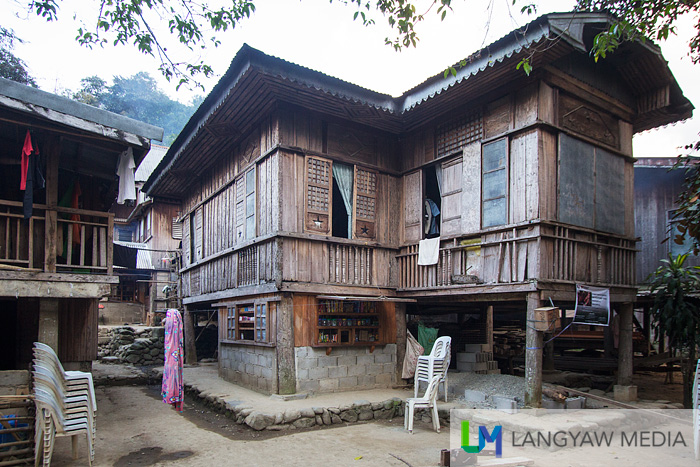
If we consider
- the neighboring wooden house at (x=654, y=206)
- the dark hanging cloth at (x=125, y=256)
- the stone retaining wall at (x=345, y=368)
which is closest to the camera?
the stone retaining wall at (x=345, y=368)

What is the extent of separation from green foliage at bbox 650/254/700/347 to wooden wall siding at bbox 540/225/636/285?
64 centimetres

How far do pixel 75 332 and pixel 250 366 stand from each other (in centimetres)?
370

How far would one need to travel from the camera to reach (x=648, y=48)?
966 cm

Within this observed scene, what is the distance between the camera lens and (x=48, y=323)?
7289 millimetres

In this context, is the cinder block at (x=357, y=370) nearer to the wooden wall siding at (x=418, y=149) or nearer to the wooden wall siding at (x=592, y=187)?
the wooden wall siding at (x=418, y=149)

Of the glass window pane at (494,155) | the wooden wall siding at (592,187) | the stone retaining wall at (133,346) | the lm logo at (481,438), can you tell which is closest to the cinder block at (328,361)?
the lm logo at (481,438)

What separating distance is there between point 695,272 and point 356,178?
782 centimetres

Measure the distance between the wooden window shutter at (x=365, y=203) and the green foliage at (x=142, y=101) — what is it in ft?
121

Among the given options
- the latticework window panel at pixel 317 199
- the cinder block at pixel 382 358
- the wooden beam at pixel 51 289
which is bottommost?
the cinder block at pixel 382 358

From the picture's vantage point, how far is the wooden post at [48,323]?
7230 millimetres

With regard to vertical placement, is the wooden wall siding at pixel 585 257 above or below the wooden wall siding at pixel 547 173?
below

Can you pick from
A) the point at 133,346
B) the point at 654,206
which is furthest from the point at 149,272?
the point at 654,206

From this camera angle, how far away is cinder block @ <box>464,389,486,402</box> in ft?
30.3

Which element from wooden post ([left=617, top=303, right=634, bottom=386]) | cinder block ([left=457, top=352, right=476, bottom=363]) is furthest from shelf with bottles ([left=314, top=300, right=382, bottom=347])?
wooden post ([left=617, top=303, right=634, bottom=386])
